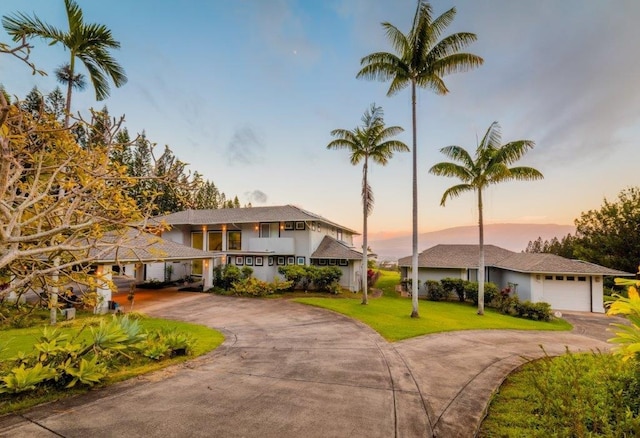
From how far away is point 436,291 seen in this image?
23.2 meters

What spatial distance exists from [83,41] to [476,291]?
28.8 m

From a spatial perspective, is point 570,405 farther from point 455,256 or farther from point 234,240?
point 234,240

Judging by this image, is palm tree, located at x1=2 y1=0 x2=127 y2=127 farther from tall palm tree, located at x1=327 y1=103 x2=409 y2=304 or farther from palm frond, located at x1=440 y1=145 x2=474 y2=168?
palm frond, located at x1=440 y1=145 x2=474 y2=168

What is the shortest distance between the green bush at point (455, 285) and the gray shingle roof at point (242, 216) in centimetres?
1257

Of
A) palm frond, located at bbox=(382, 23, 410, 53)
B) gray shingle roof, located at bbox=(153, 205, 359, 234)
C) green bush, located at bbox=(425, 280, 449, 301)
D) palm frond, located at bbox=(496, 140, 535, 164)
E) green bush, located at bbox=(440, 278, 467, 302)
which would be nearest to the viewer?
palm frond, located at bbox=(382, 23, 410, 53)

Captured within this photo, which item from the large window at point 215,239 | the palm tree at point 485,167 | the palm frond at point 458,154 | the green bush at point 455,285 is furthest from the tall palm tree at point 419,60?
the large window at point 215,239

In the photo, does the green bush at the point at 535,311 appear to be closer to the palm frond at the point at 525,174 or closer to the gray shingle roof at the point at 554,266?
the gray shingle roof at the point at 554,266

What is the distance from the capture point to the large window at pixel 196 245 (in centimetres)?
2761

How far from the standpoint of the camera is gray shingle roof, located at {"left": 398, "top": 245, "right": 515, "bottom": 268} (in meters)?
23.6

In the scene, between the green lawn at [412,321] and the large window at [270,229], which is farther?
the large window at [270,229]

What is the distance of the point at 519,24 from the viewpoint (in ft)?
44.1

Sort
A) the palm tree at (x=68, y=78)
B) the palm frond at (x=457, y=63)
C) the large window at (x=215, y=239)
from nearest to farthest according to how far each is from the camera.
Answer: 1. the palm tree at (x=68, y=78)
2. the palm frond at (x=457, y=63)
3. the large window at (x=215, y=239)

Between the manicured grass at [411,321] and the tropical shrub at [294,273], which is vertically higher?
the tropical shrub at [294,273]

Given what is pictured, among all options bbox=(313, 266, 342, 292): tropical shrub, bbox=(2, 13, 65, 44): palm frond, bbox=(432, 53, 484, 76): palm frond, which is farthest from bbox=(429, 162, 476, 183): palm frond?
bbox=(2, 13, 65, 44): palm frond
